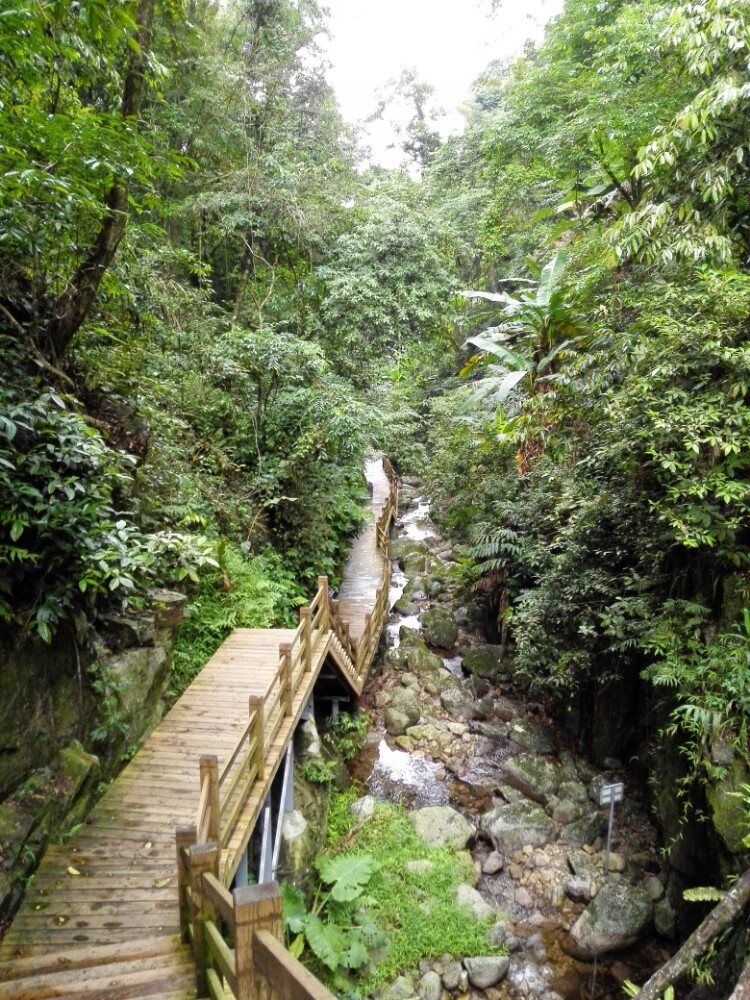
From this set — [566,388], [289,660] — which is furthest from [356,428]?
[289,660]

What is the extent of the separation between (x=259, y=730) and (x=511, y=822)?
14.6 ft

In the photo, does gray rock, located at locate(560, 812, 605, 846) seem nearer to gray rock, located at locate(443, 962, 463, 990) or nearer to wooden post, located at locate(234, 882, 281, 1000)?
gray rock, located at locate(443, 962, 463, 990)

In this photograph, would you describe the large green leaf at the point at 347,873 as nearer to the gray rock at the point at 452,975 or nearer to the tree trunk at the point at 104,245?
the gray rock at the point at 452,975

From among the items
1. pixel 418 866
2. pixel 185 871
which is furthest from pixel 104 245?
pixel 418 866

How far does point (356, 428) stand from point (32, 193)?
6.08m

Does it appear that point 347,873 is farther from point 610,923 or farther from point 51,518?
point 51,518

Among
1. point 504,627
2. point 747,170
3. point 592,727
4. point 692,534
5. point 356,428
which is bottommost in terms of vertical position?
point 592,727

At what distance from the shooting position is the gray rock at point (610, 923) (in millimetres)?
6039

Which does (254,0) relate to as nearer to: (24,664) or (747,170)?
(747,170)

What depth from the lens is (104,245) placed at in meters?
5.22

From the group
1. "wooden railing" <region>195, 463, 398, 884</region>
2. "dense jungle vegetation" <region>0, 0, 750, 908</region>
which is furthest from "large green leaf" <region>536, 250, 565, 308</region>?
"wooden railing" <region>195, 463, 398, 884</region>

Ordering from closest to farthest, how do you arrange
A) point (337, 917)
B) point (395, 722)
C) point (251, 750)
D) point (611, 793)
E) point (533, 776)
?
point (251, 750) < point (337, 917) < point (611, 793) < point (533, 776) < point (395, 722)

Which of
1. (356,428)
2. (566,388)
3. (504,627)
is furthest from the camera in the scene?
(504,627)

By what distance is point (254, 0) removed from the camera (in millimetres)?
12094
